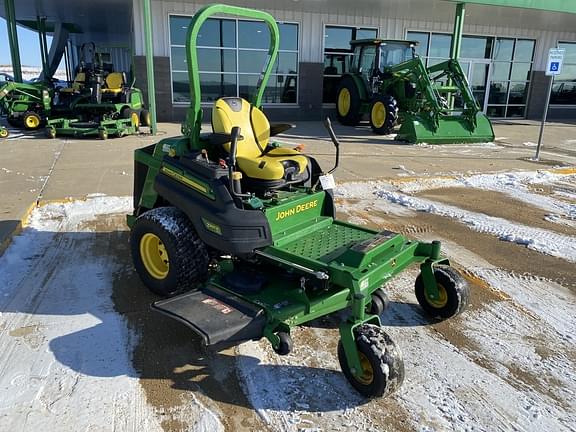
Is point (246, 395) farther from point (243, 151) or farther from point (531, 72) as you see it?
point (531, 72)

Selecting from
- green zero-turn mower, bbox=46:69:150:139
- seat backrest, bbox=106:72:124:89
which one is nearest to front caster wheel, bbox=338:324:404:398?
green zero-turn mower, bbox=46:69:150:139

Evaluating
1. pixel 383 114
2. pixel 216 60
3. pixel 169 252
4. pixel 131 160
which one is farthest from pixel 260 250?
pixel 216 60

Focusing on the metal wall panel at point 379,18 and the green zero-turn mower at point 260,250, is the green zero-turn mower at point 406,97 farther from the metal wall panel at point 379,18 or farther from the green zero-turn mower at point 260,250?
the green zero-turn mower at point 260,250

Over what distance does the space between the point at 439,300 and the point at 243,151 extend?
1.91 metres

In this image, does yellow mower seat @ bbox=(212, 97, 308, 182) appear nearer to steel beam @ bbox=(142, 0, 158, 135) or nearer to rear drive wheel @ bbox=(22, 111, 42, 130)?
steel beam @ bbox=(142, 0, 158, 135)

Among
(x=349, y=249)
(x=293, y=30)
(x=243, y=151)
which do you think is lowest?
(x=349, y=249)

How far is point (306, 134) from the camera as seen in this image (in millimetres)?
13141

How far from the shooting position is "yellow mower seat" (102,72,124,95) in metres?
12.4

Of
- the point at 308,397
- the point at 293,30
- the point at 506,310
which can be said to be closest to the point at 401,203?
the point at 506,310

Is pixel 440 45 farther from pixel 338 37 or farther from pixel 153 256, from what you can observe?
pixel 153 256

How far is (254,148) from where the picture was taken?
160 inches

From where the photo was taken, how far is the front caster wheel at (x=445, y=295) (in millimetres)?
3359

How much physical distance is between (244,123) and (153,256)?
1316 millimetres

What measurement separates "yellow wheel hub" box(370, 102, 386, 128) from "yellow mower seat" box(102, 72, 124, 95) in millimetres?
6674
